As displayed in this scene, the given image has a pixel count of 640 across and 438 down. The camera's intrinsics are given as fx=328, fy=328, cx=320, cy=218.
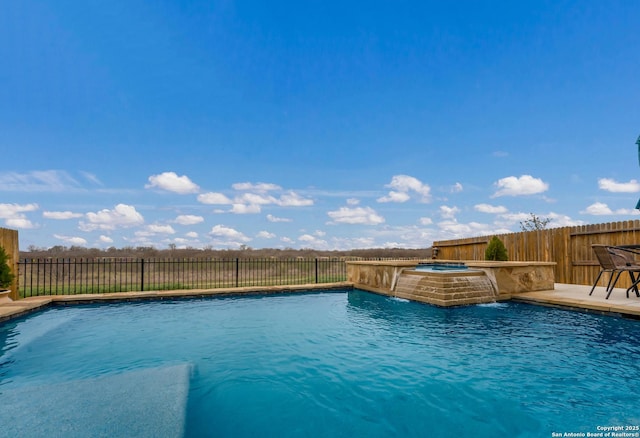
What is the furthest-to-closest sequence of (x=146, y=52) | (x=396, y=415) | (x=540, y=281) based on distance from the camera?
(x=146, y=52), (x=540, y=281), (x=396, y=415)

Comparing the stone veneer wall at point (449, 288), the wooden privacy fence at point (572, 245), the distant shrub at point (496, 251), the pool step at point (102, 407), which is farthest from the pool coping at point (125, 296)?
the wooden privacy fence at point (572, 245)

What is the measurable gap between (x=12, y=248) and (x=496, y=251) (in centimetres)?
1363

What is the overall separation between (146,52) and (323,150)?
6.66m

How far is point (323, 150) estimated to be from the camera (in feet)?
43.0

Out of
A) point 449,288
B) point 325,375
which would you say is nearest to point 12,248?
point 325,375

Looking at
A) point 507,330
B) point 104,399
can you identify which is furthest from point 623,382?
point 104,399

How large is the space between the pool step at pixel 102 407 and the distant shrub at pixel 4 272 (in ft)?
18.3

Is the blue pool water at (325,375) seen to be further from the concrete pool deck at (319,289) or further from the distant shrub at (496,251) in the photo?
the distant shrub at (496,251)

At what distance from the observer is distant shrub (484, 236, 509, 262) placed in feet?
35.4

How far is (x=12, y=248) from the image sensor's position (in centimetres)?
796

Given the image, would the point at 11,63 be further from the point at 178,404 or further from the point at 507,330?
the point at 507,330

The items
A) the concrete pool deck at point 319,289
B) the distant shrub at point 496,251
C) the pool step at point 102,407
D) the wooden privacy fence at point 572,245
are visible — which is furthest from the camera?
the distant shrub at point 496,251

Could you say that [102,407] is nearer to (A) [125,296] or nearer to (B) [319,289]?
(A) [125,296]

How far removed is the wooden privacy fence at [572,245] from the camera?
8336mm
